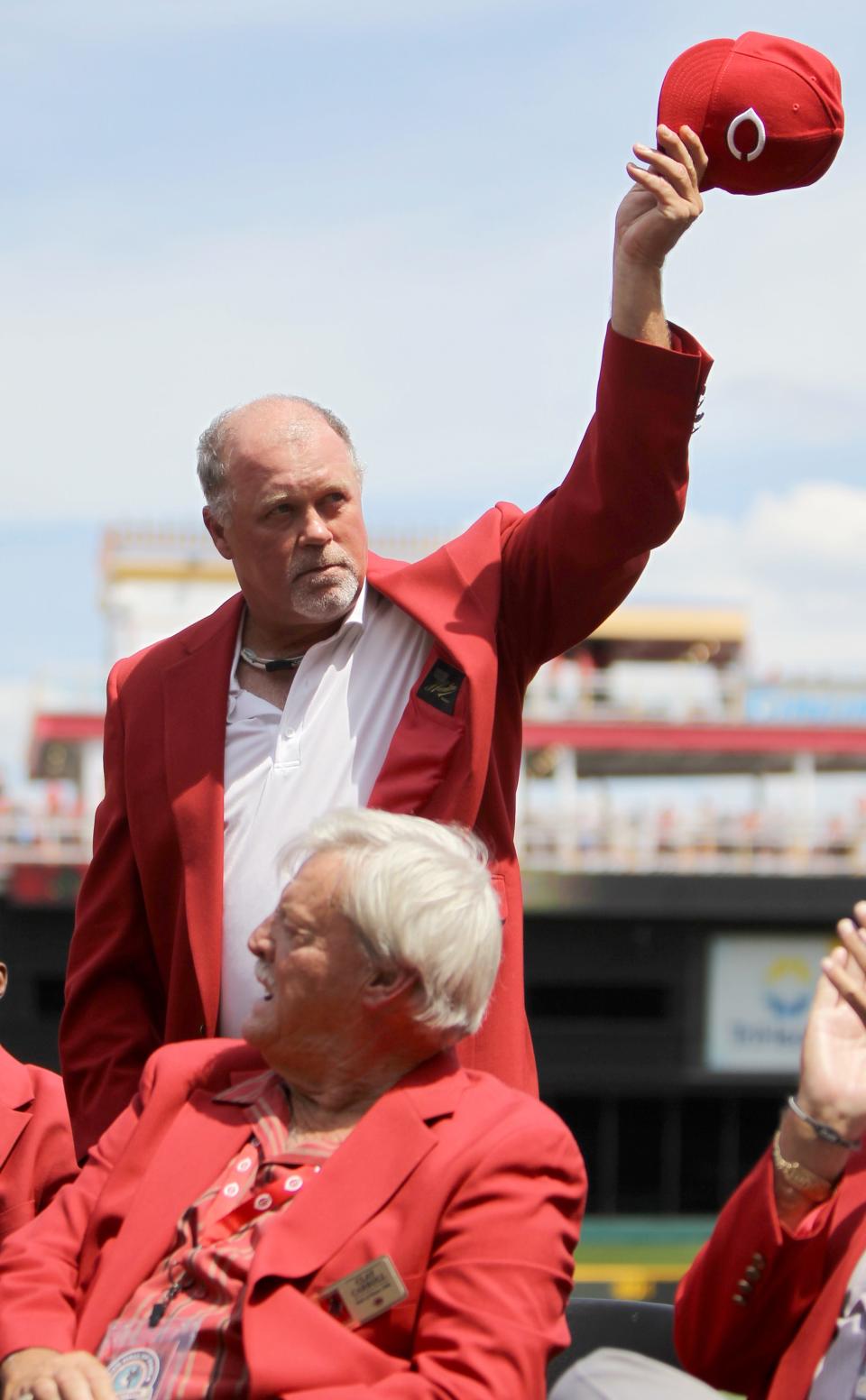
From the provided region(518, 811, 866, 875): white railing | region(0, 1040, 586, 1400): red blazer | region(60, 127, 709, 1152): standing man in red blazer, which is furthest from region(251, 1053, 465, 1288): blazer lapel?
region(518, 811, 866, 875): white railing

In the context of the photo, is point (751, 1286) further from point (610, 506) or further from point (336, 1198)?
point (610, 506)

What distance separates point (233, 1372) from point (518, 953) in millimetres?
869

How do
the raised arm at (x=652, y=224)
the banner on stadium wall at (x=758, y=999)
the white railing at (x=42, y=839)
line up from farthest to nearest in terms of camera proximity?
1. the white railing at (x=42, y=839)
2. the banner on stadium wall at (x=758, y=999)
3. the raised arm at (x=652, y=224)

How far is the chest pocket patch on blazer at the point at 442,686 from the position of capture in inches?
109

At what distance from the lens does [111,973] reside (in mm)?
3027

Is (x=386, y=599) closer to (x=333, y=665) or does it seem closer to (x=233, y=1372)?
(x=333, y=665)

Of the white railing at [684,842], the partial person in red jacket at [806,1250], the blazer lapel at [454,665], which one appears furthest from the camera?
the white railing at [684,842]

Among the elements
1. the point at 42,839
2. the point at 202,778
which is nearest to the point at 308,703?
the point at 202,778

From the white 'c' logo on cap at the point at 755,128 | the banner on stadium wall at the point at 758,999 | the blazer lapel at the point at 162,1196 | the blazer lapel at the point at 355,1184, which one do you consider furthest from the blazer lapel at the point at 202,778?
the banner on stadium wall at the point at 758,999

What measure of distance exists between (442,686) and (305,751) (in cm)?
24

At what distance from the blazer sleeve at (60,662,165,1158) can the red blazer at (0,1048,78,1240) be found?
0.10 metres

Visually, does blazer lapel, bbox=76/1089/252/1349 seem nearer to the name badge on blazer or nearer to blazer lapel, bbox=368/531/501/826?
the name badge on blazer

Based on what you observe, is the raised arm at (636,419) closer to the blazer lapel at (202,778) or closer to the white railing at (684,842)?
the blazer lapel at (202,778)

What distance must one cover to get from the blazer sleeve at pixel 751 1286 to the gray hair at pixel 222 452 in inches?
49.8
